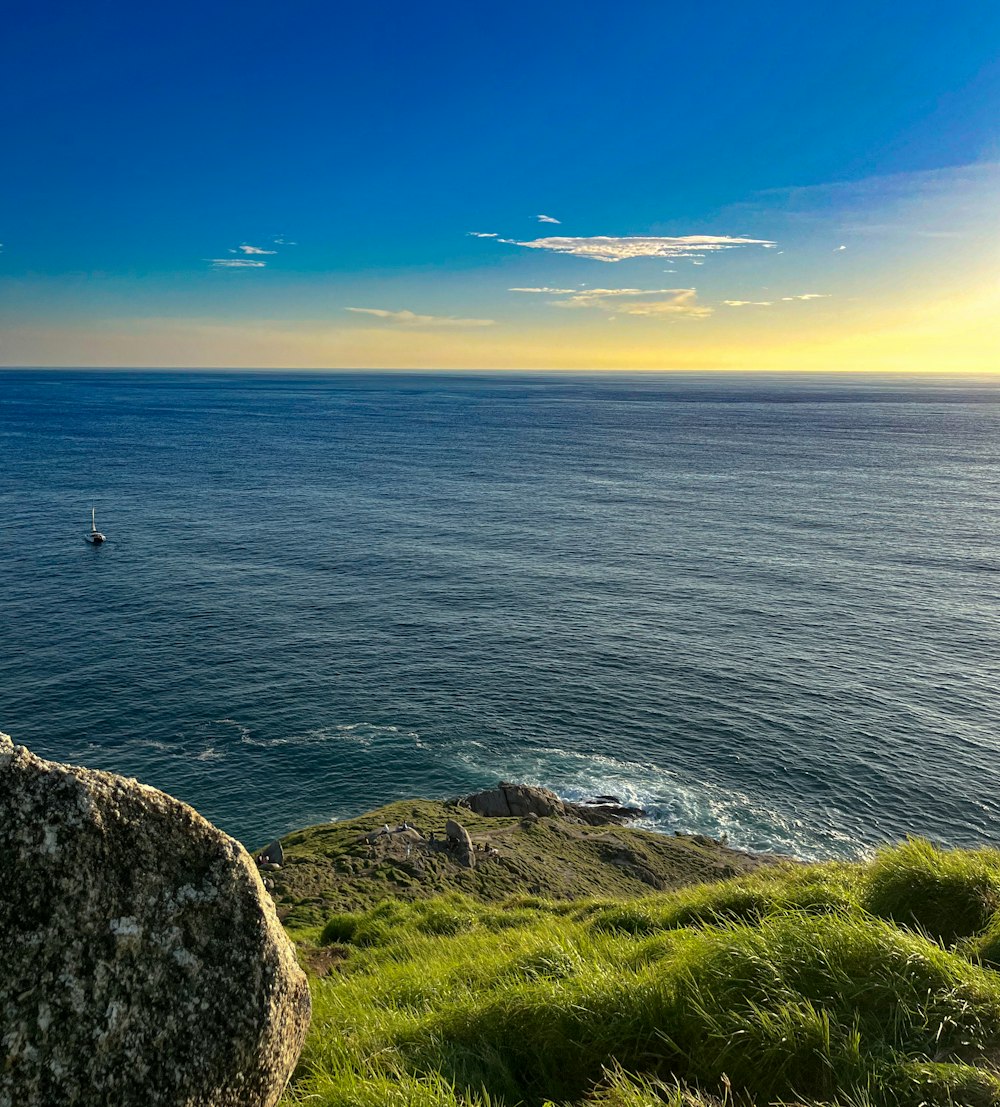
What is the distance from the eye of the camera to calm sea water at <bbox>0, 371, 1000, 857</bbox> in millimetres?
50344

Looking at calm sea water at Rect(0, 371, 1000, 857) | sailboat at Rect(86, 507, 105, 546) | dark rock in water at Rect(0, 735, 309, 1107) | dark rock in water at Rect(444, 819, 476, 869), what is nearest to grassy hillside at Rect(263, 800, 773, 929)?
dark rock in water at Rect(444, 819, 476, 869)

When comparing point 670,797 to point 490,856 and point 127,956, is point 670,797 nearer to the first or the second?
point 490,856

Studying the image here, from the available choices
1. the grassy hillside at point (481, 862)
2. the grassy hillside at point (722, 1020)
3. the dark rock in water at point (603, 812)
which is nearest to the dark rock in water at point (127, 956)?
the grassy hillside at point (722, 1020)

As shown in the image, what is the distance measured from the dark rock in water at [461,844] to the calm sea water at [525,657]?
1092cm

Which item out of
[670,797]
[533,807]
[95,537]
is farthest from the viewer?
[95,537]

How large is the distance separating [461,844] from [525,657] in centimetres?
2960

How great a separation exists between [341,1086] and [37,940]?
3332 millimetres

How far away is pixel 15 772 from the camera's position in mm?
6488

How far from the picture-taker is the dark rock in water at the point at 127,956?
614cm

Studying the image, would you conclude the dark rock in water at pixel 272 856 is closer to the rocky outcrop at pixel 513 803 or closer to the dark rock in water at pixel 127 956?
the rocky outcrop at pixel 513 803

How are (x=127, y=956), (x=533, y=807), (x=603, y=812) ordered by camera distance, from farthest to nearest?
(x=603, y=812) → (x=533, y=807) → (x=127, y=956)

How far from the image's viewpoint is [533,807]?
46594 mm

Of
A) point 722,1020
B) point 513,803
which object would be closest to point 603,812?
point 513,803

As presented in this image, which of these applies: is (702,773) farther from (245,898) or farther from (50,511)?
(50,511)
